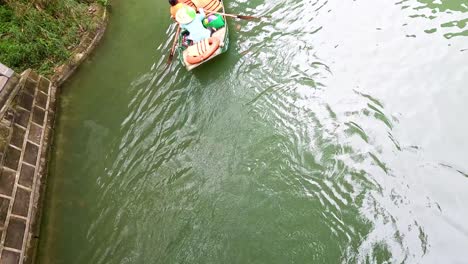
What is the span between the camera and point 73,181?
745 cm

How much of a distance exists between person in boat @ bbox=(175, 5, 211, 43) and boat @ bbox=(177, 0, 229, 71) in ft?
0.57

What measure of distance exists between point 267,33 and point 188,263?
4886 mm

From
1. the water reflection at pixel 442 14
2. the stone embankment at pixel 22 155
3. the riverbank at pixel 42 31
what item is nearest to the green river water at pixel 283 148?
the water reflection at pixel 442 14

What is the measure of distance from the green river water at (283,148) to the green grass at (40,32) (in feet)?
3.75

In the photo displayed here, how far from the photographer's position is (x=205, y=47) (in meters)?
7.89

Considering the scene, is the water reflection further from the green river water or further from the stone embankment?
the stone embankment

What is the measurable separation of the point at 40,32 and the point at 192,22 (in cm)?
394

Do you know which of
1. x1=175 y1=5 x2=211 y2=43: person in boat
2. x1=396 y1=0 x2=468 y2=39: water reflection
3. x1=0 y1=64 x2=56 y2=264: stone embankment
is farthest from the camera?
x1=175 y1=5 x2=211 y2=43: person in boat

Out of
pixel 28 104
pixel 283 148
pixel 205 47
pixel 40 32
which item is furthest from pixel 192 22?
pixel 40 32

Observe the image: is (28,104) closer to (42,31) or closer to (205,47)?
(42,31)

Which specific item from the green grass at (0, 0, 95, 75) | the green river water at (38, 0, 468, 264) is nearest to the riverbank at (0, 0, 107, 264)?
the green grass at (0, 0, 95, 75)

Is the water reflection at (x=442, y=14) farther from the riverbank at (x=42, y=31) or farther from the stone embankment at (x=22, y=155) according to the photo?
the stone embankment at (x=22, y=155)

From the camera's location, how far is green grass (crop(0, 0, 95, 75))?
29.1ft

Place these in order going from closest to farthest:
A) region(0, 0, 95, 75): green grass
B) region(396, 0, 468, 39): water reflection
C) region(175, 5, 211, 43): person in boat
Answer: region(396, 0, 468, 39): water reflection, region(175, 5, 211, 43): person in boat, region(0, 0, 95, 75): green grass
